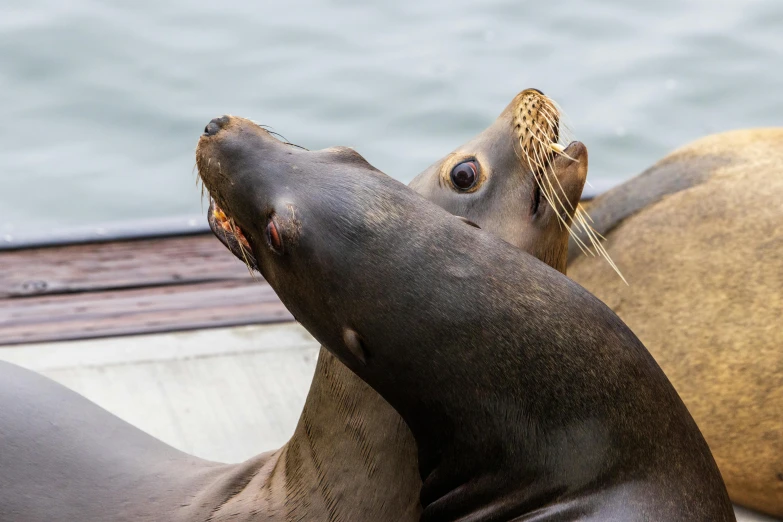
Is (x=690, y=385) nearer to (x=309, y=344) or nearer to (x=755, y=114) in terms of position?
(x=309, y=344)

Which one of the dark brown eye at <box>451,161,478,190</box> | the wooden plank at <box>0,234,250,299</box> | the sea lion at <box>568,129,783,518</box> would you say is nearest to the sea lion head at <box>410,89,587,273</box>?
the dark brown eye at <box>451,161,478,190</box>

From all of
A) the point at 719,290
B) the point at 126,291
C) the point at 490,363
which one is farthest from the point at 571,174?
the point at 126,291

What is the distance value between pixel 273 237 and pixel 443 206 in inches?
21.0

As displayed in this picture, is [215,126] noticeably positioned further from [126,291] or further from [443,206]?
[126,291]

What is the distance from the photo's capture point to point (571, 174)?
9.38 ft

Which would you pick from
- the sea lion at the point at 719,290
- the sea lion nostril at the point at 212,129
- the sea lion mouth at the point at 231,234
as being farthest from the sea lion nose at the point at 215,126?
the sea lion at the point at 719,290

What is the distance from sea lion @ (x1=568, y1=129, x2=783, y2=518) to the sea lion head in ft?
3.13

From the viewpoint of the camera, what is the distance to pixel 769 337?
354cm

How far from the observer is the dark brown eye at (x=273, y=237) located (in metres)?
2.41

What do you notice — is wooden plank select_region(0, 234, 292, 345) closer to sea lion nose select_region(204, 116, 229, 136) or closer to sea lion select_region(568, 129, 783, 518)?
sea lion select_region(568, 129, 783, 518)

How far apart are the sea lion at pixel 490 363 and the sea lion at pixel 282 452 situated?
18 cm

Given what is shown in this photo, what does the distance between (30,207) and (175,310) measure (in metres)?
3.79

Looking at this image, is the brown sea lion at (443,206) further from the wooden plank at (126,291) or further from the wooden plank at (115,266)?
the wooden plank at (115,266)

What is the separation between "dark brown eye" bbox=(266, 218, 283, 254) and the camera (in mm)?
2408
